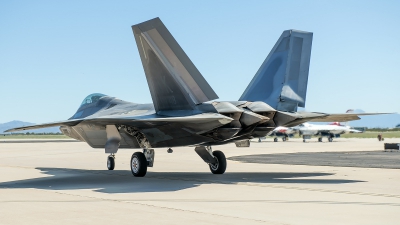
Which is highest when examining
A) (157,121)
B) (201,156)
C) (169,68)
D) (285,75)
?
(285,75)

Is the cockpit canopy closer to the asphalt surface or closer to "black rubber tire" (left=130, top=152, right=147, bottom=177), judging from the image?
"black rubber tire" (left=130, top=152, right=147, bottom=177)

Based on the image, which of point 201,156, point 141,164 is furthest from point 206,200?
point 201,156

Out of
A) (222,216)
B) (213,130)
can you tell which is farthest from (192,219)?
(213,130)

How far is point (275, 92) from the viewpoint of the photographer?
50.9 ft

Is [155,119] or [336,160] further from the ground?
[155,119]

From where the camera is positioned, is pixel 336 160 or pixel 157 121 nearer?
pixel 157 121

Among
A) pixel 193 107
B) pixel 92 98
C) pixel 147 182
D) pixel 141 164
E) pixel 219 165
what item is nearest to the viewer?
pixel 147 182

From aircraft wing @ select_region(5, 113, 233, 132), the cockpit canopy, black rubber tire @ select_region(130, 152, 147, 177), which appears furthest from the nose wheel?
the cockpit canopy

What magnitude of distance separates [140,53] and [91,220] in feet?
24.6

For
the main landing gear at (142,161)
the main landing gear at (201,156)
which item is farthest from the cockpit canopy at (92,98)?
the main landing gear at (142,161)

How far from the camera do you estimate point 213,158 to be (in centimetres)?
1706

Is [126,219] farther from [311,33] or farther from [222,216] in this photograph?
[311,33]

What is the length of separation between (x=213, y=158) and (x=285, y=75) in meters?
3.72

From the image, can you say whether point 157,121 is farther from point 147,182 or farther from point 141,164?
point 141,164
